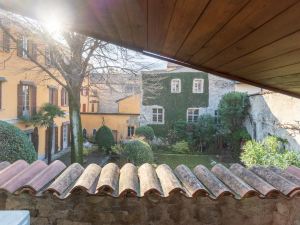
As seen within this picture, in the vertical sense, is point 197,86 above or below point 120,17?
above

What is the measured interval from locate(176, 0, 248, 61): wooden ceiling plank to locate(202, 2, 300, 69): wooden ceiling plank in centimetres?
17

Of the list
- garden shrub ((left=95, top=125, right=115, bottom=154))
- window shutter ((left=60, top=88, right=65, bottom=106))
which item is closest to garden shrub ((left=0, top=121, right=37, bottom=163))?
garden shrub ((left=95, top=125, right=115, bottom=154))

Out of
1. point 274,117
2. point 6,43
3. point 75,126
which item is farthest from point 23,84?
point 274,117

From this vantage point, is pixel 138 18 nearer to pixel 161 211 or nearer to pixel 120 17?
pixel 120 17

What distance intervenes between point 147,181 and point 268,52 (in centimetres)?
160

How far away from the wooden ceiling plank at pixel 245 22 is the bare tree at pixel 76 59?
1004 cm

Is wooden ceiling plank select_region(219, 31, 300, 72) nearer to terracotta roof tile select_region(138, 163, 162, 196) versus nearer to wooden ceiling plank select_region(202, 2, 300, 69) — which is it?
wooden ceiling plank select_region(202, 2, 300, 69)

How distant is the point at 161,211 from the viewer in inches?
110

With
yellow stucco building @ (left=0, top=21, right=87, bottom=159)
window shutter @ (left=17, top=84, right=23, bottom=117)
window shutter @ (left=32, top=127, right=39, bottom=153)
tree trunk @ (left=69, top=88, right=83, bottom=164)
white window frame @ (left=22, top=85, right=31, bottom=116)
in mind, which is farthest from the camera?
window shutter @ (left=32, top=127, right=39, bottom=153)

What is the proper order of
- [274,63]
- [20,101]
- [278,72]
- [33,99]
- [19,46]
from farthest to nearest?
[33,99] < [20,101] < [19,46] < [278,72] < [274,63]

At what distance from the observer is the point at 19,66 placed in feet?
47.3

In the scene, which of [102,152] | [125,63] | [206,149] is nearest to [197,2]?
[125,63]

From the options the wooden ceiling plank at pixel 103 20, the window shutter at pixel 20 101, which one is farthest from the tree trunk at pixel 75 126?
the wooden ceiling plank at pixel 103 20

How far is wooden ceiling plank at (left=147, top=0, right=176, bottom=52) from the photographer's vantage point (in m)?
1.46
